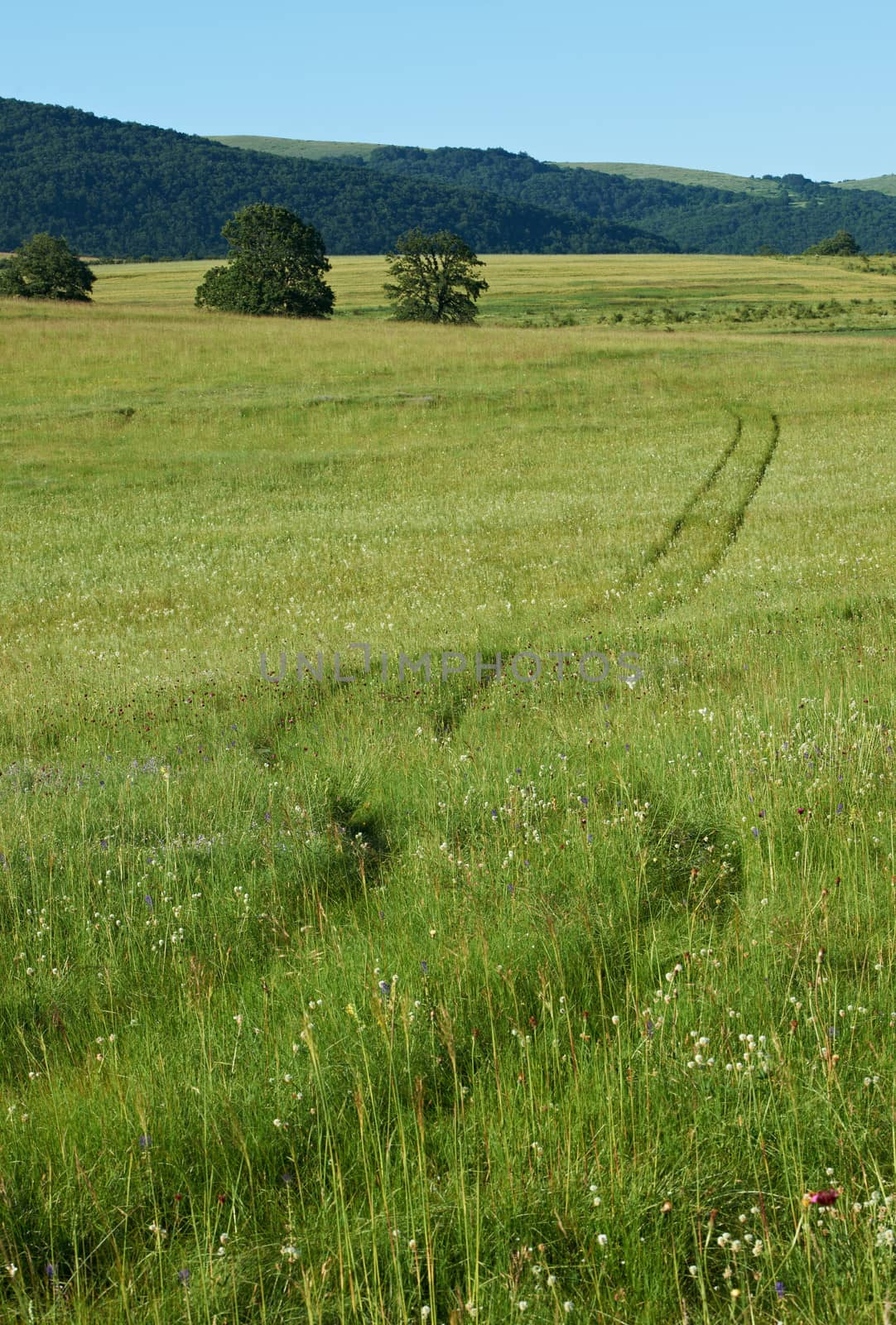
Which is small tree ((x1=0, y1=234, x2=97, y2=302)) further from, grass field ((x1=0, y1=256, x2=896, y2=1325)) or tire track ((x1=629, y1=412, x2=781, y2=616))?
grass field ((x1=0, y1=256, x2=896, y2=1325))

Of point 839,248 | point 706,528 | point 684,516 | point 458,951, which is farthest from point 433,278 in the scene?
point 839,248

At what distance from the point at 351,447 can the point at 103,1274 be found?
30726mm

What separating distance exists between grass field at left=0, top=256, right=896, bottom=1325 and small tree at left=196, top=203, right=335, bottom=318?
5750 centimetres

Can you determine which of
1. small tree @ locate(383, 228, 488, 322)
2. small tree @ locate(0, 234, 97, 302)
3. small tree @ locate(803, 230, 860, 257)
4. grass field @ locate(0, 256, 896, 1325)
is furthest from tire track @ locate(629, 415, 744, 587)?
small tree @ locate(803, 230, 860, 257)

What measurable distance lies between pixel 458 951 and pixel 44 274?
79087 millimetres

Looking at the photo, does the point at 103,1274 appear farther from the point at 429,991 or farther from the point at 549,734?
the point at 549,734

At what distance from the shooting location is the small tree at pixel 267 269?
68812 mm

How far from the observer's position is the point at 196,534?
22.4 meters

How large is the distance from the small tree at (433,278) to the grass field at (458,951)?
66.2 m

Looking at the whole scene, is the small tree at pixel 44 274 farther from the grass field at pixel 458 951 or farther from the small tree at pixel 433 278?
the grass field at pixel 458 951

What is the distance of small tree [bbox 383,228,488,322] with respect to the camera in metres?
77.7

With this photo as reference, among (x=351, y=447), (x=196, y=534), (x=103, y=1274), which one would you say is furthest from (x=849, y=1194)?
(x=351, y=447)

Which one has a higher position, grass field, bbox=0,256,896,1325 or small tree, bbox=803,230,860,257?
small tree, bbox=803,230,860,257

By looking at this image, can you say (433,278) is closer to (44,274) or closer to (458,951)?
(44,274)
